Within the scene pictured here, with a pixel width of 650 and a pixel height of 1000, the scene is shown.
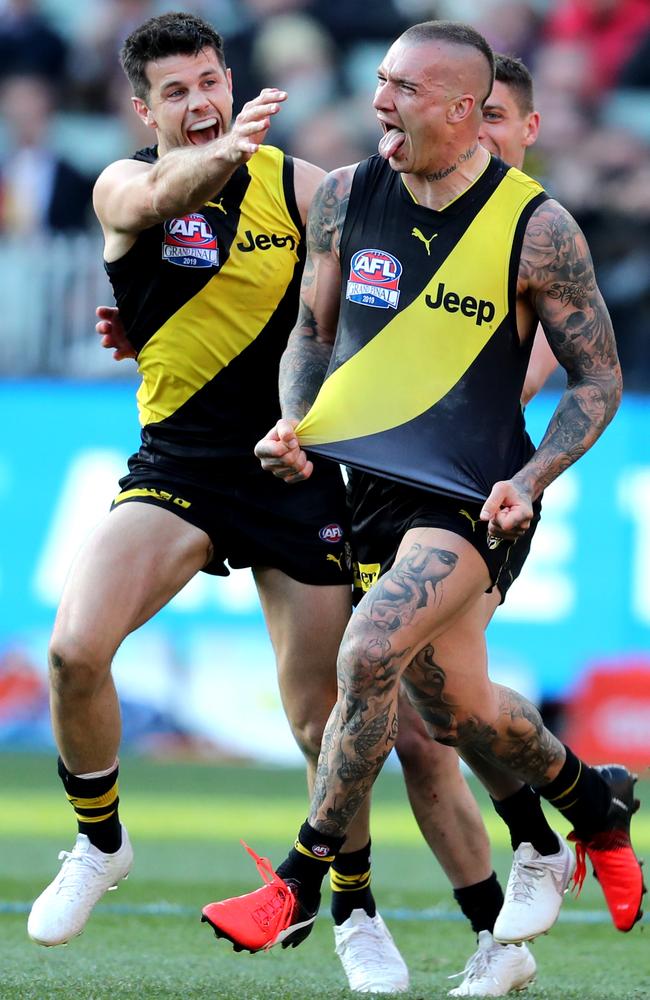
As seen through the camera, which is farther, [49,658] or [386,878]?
[386,878]

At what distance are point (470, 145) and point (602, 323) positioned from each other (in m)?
0.68

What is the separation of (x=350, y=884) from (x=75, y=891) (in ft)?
3.27

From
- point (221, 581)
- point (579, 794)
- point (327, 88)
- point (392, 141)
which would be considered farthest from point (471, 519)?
point (327, 88)

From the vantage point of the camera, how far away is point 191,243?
5.50m

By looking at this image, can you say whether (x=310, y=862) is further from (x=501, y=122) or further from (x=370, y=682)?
(x=501, y=122)

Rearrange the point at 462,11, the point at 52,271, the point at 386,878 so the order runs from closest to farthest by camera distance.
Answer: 1. the point at 386,878
2. the point at 52,271
3. the point at 462,11

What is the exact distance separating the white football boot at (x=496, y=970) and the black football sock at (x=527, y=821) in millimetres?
347

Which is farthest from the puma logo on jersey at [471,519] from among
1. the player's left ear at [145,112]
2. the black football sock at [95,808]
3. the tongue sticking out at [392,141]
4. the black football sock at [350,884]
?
the player's left ear at [145,112]

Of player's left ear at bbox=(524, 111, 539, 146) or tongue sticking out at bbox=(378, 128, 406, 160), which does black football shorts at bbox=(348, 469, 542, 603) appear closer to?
tongue sticking out at bbox=(378, 128, 406, 160)

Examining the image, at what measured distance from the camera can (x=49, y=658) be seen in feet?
17.1

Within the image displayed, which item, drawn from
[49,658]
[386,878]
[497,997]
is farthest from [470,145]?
[386,878]

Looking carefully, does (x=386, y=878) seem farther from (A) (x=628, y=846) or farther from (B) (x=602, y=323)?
(B) (x=602, y=323)

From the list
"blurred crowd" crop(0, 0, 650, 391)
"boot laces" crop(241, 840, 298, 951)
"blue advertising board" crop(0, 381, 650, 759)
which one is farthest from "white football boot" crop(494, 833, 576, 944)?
"blurred crowd" crop(0, 0, 650, 391)

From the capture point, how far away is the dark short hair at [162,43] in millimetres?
5426
